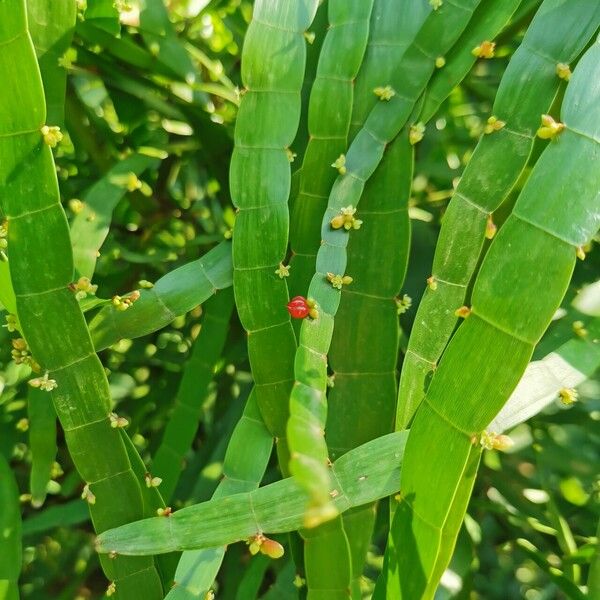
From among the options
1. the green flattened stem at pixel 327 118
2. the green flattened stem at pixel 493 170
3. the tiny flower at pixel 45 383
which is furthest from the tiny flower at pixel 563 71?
the tiny flower at pixel 45 383

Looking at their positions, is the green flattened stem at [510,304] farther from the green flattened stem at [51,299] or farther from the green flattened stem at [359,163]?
the green flattened stem at [51,299]

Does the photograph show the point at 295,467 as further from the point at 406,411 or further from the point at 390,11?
the point at 390,11

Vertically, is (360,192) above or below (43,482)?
above

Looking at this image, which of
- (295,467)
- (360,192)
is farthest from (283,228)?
(295,467)

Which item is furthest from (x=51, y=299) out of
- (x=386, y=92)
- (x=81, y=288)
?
(x=386, y=92)

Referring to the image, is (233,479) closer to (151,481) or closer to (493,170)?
(151,481)

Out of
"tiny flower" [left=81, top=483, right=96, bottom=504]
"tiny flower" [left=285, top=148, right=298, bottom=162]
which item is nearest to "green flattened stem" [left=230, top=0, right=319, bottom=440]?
"tiny flower" [left=285, top=148, right=298, bottom=162]
